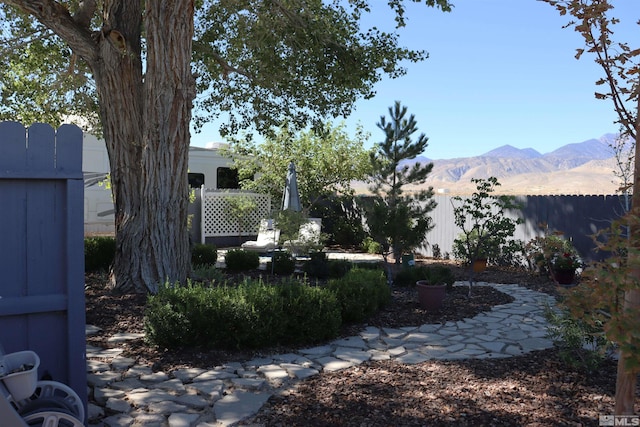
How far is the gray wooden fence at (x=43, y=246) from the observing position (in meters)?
2.52

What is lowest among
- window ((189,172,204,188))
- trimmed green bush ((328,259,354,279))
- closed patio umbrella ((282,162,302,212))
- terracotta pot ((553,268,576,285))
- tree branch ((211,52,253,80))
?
terracotta pot ((553,268,576,285))

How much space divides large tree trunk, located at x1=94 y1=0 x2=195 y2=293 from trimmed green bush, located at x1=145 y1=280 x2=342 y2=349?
1992 mm

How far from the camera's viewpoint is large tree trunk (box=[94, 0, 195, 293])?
6.11m

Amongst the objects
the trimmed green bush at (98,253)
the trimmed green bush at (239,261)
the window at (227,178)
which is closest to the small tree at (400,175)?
the trimmed green bush at (239,261)

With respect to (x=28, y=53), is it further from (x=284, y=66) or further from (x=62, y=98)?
(x=284, y=66)

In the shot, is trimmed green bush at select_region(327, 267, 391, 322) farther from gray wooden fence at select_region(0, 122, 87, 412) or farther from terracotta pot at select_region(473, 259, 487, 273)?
terracotta pot at select_region(473, 259, 487, 273)

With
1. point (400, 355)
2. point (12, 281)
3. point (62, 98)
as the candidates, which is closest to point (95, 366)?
point (12, 281)

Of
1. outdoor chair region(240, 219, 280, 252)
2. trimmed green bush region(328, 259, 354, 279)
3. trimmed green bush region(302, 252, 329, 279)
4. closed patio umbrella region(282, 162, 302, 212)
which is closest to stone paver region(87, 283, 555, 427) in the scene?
trimmed green bush region(328, 259, 354, 279)

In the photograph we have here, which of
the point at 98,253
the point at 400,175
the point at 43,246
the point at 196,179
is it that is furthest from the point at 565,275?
the point at 196,179

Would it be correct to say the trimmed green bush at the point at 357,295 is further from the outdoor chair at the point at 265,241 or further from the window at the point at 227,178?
the window at the point at 227,178

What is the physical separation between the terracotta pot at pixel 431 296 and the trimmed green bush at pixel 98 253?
5.17m

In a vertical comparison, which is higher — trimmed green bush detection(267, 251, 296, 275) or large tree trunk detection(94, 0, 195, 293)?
large tree trunk detection(94, 0, 195, 293)

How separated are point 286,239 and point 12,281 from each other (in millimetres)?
6931

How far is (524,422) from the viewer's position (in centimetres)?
279
